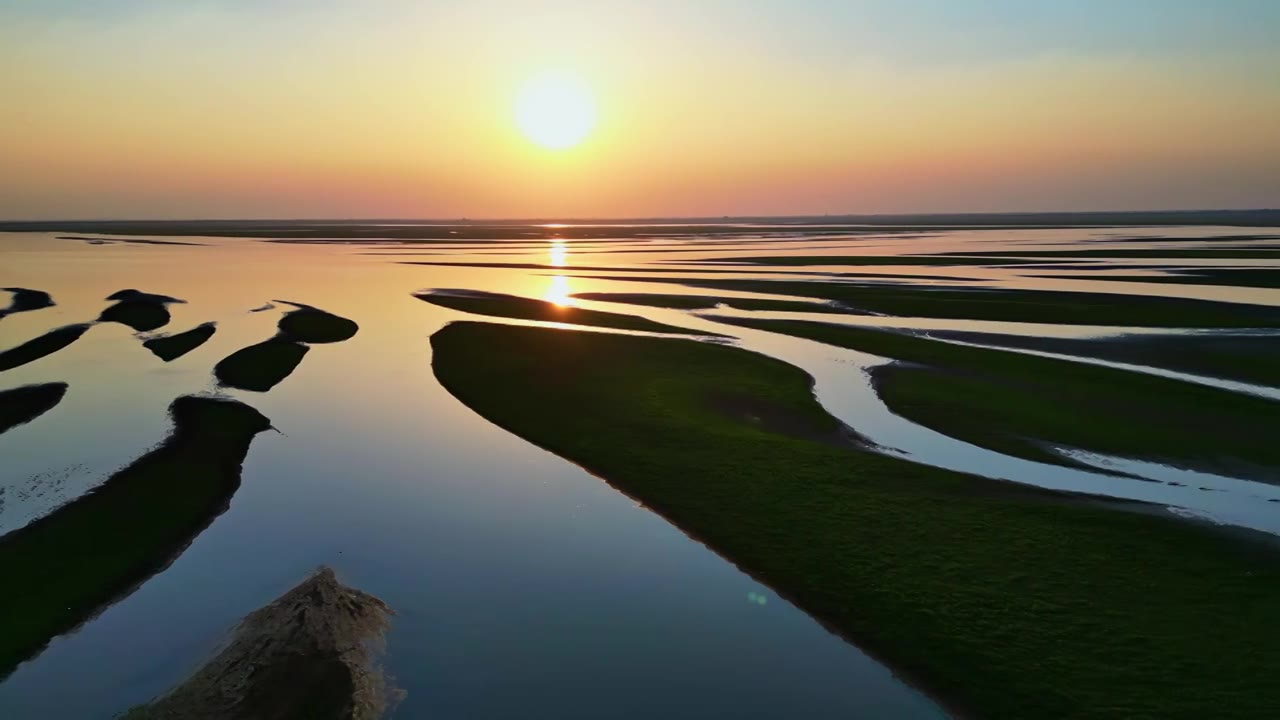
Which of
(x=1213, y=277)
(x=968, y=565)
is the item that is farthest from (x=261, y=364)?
(x=1213, y=277)

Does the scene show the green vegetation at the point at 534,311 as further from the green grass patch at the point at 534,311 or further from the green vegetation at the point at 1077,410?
the green vegetation at the point at 1077,410

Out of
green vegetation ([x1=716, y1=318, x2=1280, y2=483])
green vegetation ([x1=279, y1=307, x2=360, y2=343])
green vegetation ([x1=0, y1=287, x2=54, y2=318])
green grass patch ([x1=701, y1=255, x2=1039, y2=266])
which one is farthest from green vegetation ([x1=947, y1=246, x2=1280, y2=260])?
green vegetation ([x1=0, y1=287, x2=54, y2=318])

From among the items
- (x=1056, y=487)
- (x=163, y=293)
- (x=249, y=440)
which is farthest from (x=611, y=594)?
(x=163, y=293)

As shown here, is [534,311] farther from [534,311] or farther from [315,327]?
[315,327]

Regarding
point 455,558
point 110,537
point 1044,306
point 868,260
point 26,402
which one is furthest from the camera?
point 868,260

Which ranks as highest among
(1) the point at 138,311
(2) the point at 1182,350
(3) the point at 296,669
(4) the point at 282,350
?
(2) the point at 1182,350

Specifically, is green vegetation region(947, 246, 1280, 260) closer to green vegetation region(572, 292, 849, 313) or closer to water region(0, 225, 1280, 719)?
green vegetation region(572, 292, 849, 313)
